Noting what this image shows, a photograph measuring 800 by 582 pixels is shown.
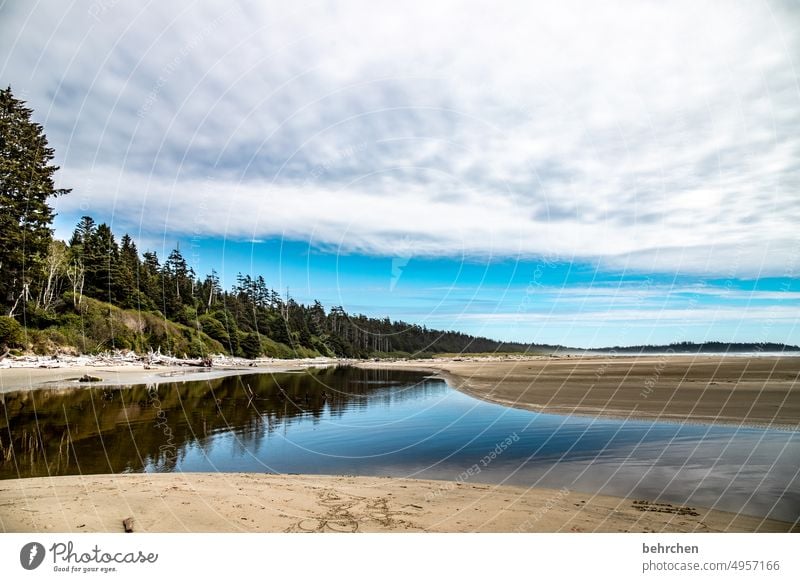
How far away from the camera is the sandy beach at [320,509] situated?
800 cm

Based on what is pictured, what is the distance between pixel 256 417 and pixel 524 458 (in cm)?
1666

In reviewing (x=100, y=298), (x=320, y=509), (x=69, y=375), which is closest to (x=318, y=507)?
(x=320, y=509)

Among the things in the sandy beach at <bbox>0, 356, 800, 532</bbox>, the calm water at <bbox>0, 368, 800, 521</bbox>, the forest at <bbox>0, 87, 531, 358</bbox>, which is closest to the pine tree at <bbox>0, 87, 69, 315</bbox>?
the forest at <bbox>0, 87, 531, 358</bbox>

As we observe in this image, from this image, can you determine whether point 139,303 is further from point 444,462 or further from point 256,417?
point 444,462

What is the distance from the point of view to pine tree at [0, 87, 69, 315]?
29844mm

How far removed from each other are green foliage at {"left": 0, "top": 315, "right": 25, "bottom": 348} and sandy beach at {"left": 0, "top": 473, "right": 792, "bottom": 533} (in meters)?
40.4

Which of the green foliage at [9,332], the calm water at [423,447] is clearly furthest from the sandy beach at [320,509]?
the green foliage at [9,332]

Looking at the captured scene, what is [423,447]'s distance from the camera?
58.5 feet

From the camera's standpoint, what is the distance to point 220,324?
10131 cm

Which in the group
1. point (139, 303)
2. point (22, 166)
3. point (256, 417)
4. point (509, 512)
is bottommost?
point (256, 417)

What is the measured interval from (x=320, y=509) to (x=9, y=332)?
1932 inches

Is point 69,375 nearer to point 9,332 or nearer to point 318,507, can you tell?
point 9,332

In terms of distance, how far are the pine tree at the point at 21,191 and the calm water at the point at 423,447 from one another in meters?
13.2
